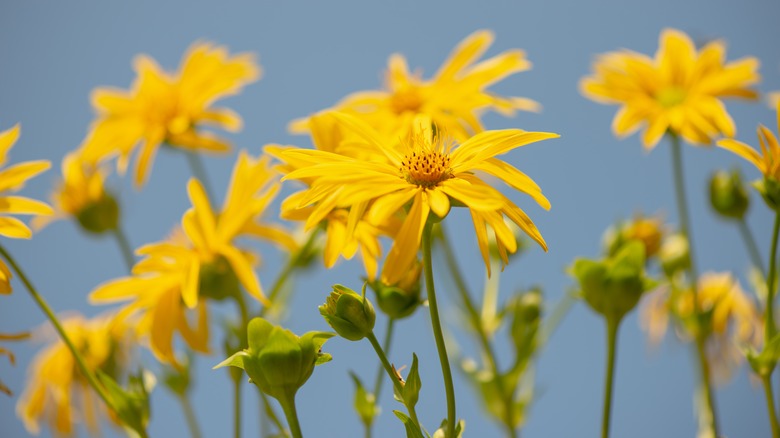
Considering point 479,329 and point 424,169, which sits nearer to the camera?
point 424,169

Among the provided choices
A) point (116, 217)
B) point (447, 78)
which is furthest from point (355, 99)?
point (116, 217)

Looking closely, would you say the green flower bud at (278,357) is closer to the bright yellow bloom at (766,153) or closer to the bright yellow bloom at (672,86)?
the bright yellow bloom at (766,153)

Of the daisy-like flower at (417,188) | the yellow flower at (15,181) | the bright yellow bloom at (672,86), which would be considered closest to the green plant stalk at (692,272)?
the bright yellow bloom at (672,86)

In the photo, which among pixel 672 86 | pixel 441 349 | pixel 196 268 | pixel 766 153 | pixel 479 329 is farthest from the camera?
pixel 672 86

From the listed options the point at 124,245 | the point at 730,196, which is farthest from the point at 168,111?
the point at 730,196

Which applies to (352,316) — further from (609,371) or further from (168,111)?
(168,111)

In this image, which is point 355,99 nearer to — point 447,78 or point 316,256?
point 447,78
